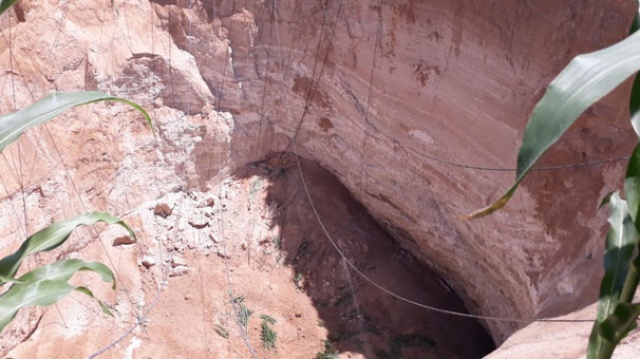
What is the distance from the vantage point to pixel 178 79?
218 inches

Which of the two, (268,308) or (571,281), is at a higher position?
(571,281)

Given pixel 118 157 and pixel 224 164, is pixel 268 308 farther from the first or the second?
pixel 118 157

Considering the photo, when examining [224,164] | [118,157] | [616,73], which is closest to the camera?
[616,73]

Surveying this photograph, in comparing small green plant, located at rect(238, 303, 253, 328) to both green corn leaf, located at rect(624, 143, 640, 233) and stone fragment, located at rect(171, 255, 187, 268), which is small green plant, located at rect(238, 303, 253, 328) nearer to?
stone fragment, located at rect(171, 255, 187, 268)

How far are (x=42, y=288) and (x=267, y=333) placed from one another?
147 inches

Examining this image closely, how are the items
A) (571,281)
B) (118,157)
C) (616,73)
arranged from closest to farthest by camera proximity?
(616,73) → (571,281) → (118,157)

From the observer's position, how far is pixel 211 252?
584 cm

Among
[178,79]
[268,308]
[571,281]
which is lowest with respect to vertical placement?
[268,308]

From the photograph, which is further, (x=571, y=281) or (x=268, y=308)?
(x=268, y=308)

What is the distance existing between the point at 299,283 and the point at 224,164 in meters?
1.32

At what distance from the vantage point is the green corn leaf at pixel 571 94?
3.26 ft

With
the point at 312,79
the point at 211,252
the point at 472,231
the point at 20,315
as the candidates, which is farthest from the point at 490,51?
the point at 20,315

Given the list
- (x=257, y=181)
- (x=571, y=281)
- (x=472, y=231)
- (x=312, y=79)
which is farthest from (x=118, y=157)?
(x=571, y=281)

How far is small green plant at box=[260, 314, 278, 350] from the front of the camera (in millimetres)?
5328
